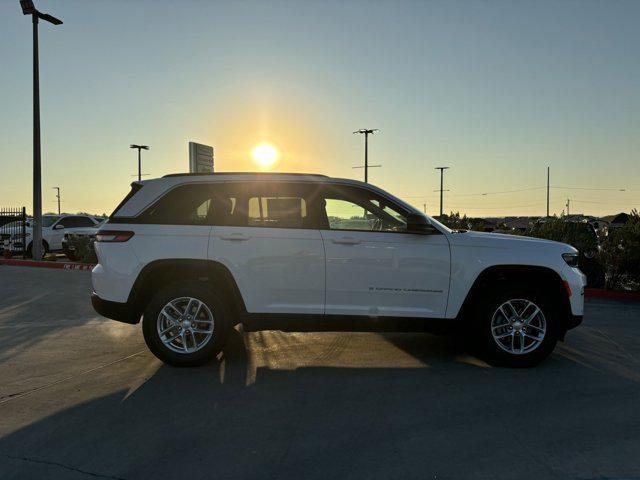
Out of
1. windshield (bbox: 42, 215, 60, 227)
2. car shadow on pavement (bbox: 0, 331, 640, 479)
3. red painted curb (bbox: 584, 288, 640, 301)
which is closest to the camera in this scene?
car shadow on pavement (bbox: 0, 331, 640, 479)

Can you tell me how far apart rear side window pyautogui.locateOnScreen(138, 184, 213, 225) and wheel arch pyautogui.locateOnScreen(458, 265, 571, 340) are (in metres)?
2.69

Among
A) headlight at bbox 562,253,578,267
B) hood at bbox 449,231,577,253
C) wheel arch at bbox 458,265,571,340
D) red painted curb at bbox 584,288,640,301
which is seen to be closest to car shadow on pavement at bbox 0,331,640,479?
wheel arch at bbox 458,265,571,340

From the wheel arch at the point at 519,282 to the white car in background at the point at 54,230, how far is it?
1575 centimetres

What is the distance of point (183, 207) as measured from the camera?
17.0ft

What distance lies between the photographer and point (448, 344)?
6.10 meters

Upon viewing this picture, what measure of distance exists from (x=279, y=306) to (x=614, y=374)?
3284mm

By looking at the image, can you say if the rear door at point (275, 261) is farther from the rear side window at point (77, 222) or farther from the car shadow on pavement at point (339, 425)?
the rear side window at point (77, 222)

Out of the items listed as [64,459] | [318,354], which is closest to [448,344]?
[318,354]

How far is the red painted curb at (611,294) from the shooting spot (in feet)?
32.0

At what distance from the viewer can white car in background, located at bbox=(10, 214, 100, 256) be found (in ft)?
59.5

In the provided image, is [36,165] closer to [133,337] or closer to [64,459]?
[133,337]

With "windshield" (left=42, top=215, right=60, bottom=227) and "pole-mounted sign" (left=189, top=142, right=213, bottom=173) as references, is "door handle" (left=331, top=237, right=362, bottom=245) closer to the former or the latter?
"pole-mounted sign" (left=189, top=142, right=213, bottom=173)

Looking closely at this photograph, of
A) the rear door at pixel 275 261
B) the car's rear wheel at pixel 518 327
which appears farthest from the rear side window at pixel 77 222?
the car's rear wheel at pixel 518 327

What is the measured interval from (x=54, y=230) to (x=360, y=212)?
16.7 meters
